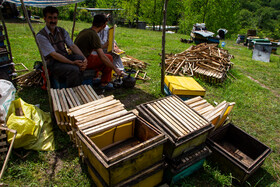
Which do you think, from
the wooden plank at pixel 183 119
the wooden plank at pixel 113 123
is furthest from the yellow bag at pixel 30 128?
the wooden plank at pixel 183 119

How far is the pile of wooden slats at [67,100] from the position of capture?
3.60 metres

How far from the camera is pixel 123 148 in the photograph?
124 inches

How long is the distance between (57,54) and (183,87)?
11.8ft

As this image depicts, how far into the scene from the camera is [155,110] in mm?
3320

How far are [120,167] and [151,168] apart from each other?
0.59 meters

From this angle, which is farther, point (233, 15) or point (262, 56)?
point (233, 15)

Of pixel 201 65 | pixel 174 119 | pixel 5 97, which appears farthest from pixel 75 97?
pixel 201 65

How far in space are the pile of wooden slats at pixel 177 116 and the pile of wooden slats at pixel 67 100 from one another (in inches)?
60.1

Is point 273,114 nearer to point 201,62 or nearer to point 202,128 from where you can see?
point 201,62

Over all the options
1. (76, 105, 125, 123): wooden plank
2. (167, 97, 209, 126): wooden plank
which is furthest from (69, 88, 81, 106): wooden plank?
(167, 97, 209, 126): wooden plank

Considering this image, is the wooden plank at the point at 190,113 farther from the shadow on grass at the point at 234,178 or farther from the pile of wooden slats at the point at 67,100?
the pile of wooden slats at the point at 67,100

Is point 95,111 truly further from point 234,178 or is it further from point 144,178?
point 234,178

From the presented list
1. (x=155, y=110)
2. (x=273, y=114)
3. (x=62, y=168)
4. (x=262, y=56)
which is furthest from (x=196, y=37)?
(x=62, y=168)

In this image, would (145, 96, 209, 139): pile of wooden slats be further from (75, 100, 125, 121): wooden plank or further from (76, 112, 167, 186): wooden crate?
(75, 100, 125, 121): wooden plank
